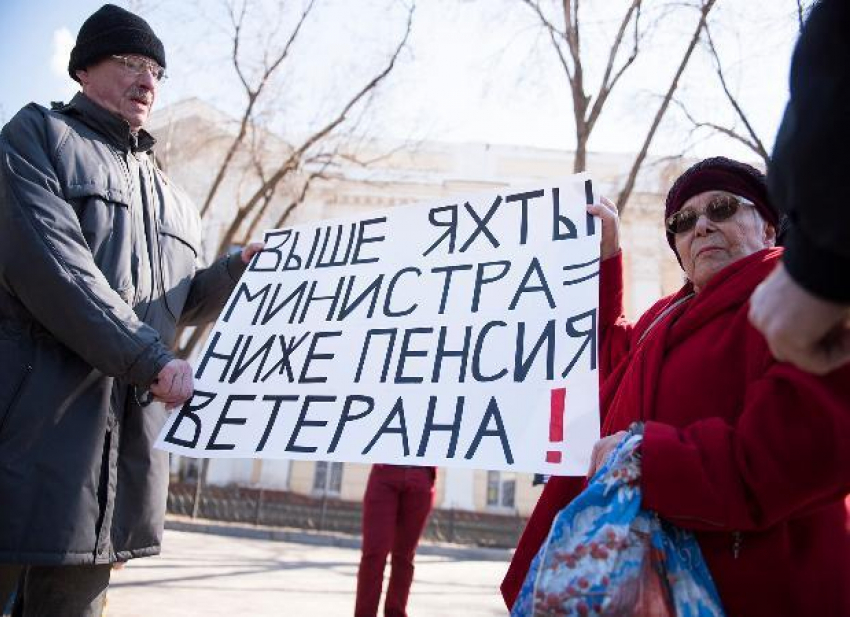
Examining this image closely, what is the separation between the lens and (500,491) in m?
24.1

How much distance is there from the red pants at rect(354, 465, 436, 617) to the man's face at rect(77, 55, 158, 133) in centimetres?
305

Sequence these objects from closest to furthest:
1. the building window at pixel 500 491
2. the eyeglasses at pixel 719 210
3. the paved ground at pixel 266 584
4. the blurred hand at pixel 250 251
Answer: the eyeglasses at pixel 719 210 < the blurred hand at pixel 250 251 < the paved ground at pixel 266 584 < the building window at pixel 500 491

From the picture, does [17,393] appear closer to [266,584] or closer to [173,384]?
[173,384]

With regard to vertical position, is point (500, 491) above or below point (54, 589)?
below

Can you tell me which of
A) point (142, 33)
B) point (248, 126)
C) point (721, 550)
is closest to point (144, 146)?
point (142, 33)

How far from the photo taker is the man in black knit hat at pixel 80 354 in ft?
6.80

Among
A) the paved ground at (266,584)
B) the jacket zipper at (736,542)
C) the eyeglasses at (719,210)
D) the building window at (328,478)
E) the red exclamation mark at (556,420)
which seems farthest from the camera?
the building window at (328,478)

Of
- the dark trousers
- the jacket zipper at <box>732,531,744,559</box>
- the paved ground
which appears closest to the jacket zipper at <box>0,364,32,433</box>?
the dark trousers

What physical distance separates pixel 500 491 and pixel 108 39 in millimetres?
22937

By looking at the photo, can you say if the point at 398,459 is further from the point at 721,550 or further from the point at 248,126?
the point at 248,126

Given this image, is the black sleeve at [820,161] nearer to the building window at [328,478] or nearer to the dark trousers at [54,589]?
the dark trousers at [54,589]

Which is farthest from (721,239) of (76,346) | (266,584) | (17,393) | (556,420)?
(266,584)

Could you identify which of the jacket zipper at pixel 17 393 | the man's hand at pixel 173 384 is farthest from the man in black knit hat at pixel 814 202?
the jacket zipper at pixel 17 393

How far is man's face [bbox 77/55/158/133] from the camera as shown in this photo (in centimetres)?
261
